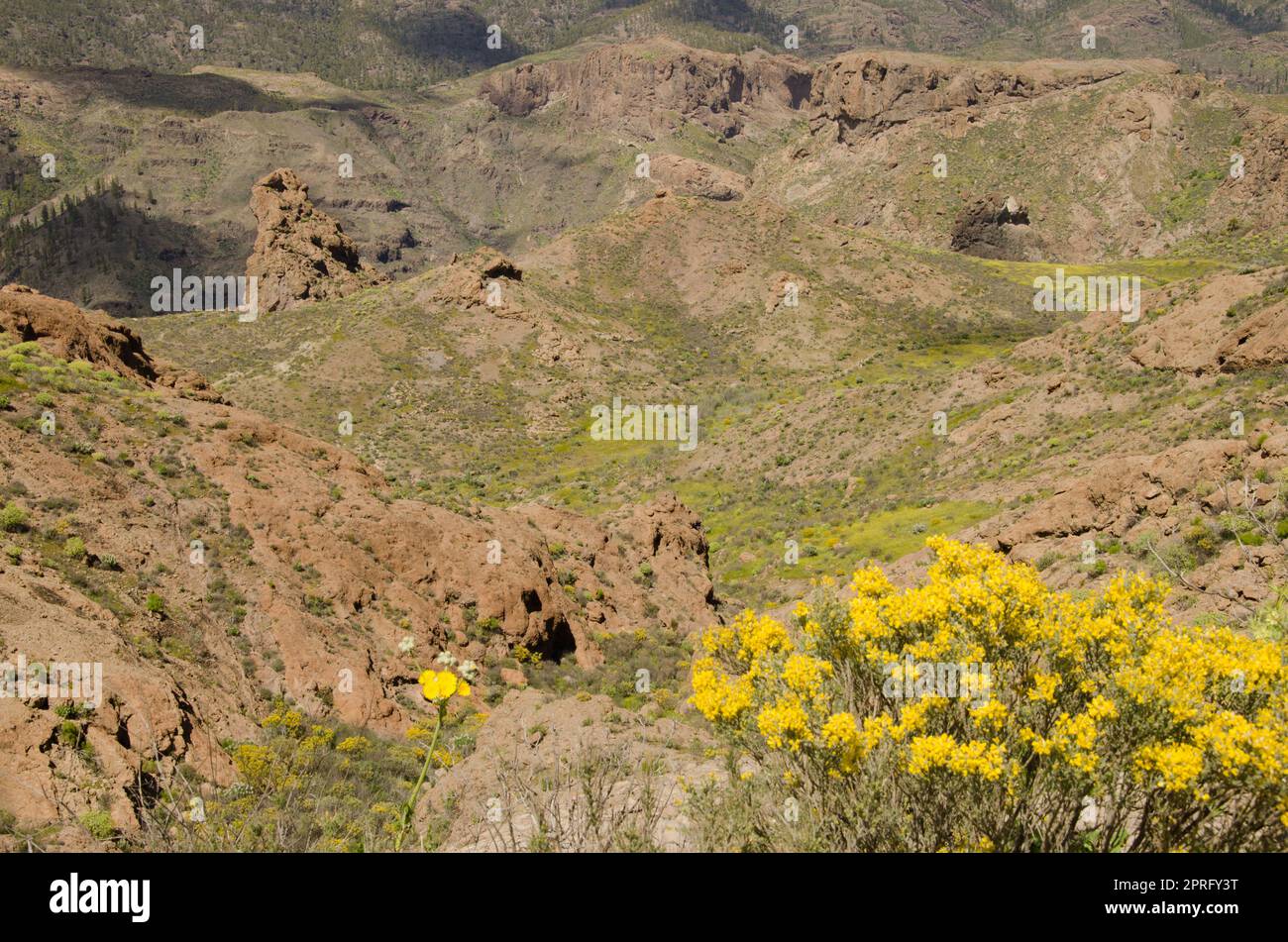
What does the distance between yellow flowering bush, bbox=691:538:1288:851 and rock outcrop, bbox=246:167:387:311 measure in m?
90.5

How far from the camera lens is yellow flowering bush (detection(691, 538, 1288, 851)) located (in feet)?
17.1

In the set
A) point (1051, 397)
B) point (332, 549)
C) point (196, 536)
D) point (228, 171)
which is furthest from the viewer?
point (228, 171)

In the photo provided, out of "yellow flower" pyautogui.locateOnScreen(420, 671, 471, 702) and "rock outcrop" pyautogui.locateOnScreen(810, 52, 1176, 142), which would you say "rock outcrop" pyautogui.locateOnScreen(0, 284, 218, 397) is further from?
"rock outcrop" pyautogui.locateOnScreen(810, 52, 1176, 142)

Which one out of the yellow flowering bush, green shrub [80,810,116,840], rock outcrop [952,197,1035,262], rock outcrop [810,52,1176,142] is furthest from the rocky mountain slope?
Result: rock outcrop [810,52,1176,142]

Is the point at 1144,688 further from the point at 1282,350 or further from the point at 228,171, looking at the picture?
the point at 228,171

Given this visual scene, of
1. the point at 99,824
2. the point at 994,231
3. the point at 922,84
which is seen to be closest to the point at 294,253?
the point at 99,824

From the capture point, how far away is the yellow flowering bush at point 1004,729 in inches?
205

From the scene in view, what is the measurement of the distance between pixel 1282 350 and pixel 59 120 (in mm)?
262283

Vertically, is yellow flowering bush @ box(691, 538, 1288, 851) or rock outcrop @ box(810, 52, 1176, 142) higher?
rock outcrop @ box(810, 52, 1176, 142)

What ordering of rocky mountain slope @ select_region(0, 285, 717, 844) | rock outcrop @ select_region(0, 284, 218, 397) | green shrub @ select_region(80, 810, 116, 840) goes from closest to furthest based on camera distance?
green shrub @ select_region(80, 810, 116, 840) < rocky mountain slope @ select_region(0, 285, 717, 844) < rock outcrop @ select_region(0, 284, 218, 397)

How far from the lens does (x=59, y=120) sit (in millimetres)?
197750

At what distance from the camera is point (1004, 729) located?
575 centimetres

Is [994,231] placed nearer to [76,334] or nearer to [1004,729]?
[76,334]
